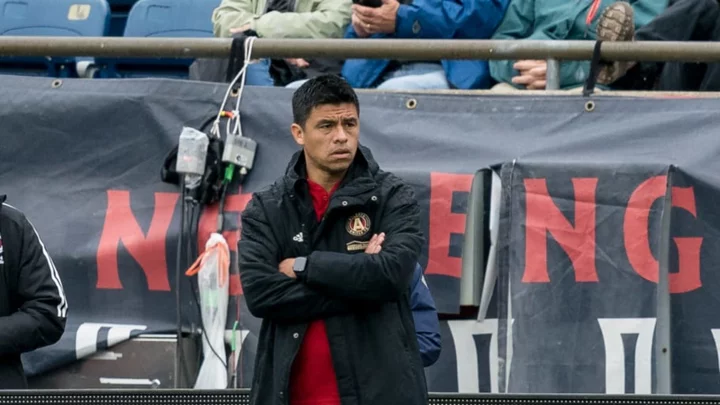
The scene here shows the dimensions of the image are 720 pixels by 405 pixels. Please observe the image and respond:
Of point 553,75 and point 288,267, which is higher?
point 553,75

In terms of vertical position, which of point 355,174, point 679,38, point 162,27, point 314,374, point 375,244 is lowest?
point 314,374

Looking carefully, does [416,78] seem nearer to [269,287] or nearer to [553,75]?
[553,75]

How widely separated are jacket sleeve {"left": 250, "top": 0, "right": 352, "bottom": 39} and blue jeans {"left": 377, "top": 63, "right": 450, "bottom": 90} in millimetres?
431

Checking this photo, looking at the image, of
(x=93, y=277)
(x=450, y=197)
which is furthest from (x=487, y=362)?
(x=93, y=277)

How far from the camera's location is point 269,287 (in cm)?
448

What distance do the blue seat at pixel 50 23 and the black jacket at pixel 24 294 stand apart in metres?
3.52

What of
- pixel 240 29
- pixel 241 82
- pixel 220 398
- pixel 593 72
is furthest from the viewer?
pixel 240 29

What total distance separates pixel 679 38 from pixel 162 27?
10.4 feet

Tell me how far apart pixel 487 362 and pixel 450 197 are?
2.31 ft

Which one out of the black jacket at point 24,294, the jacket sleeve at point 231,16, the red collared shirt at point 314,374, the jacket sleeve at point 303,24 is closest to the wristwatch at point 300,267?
the red collared shirt at point 314,374

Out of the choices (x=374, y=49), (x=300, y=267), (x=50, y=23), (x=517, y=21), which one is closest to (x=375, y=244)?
(x=300, y=267)

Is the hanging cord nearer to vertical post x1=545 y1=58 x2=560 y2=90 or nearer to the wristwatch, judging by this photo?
vertical post x1=545 y1=58 x2=560 y2=90

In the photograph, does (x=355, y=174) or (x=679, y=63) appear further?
(x=679, y=63)

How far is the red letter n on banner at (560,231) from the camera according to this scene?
625 centimetres
